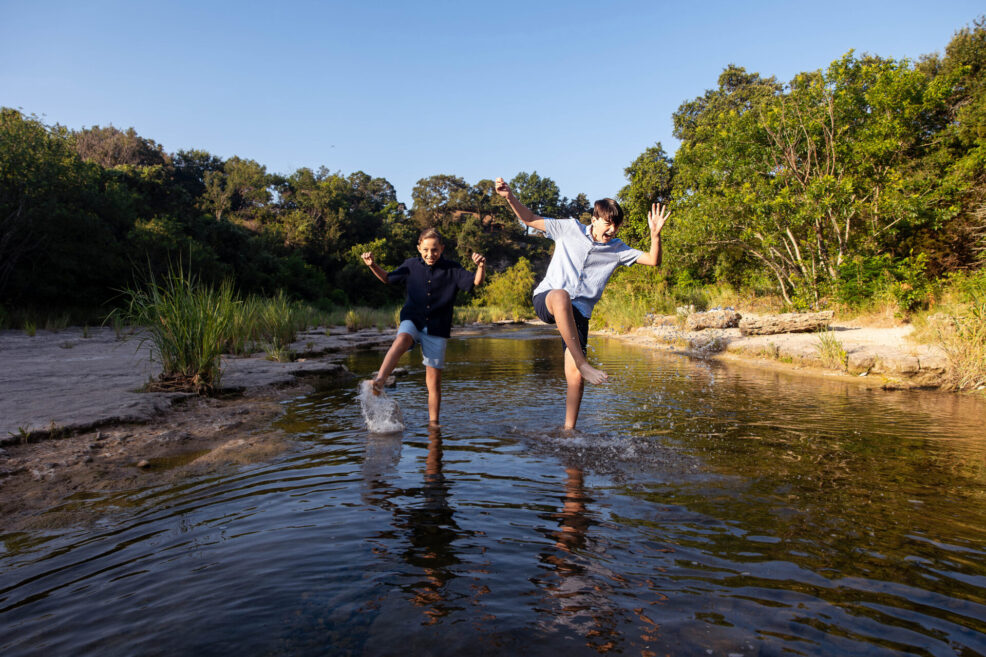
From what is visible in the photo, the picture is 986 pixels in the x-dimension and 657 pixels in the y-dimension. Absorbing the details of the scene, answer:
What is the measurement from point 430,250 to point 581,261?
1.61 m

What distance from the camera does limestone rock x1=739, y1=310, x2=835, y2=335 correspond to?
13.1 metres

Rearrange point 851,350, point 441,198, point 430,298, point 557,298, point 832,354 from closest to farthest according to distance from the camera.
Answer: point 557,298, point 430,298, point 832,354, point 851,350, point 441,198

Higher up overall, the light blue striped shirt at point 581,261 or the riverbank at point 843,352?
the light blue striped shirt at point 581,261

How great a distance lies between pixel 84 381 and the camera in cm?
669

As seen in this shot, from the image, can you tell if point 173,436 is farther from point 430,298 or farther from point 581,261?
point 581,261

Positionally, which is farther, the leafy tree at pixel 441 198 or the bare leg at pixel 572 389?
the leafy tree at pixel 441 198

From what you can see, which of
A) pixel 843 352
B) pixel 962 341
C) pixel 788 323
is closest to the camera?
pixel 962 341

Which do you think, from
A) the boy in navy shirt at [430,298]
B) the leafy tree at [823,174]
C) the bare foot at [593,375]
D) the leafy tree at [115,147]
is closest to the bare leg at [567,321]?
the bare foot at [593,375]

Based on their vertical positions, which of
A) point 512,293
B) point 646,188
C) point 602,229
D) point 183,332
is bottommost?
point 183,332

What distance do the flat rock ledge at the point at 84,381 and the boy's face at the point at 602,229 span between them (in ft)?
15.6

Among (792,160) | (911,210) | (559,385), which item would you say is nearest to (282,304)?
(559,385)

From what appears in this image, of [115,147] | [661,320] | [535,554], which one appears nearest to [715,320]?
[661,320]

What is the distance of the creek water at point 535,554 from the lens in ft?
6.06

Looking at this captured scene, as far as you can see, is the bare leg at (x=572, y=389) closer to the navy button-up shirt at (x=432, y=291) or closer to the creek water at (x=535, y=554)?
the creek water at (x=535, y=554)
